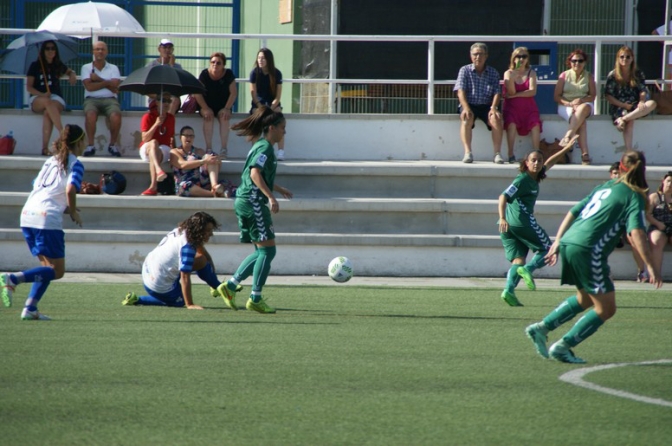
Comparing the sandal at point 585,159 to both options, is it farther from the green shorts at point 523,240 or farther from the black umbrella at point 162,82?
the black umbrella at point 162,82

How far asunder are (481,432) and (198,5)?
16.7 metres

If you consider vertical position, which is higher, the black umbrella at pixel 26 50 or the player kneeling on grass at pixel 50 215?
the black umbrella at pixel 26 50

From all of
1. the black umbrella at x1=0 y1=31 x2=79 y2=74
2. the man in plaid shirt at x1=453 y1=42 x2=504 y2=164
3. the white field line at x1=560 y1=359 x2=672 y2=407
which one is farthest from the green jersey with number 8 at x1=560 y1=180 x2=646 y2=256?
the black umbrella at x1=0 y1=31 x2=79 y2=74

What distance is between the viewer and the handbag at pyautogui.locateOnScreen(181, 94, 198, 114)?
53.1ft

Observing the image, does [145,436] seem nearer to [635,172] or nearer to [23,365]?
[23,365]

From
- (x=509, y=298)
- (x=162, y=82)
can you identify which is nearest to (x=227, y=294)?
(x=509, y=298)

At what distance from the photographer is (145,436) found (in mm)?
5027

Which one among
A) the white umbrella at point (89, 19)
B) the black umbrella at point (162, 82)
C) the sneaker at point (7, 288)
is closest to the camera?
the sneaker at point (7, 288)

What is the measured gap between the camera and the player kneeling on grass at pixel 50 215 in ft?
29.5

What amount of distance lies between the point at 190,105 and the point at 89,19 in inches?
135

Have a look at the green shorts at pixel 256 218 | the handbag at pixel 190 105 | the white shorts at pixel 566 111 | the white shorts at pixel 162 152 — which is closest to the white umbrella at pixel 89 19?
the handbag at pixel 190 105

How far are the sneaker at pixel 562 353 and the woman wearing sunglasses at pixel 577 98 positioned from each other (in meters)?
8.95

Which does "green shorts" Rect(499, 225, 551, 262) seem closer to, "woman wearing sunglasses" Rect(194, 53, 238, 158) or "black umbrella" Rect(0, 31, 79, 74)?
"woman wearing sunglasses" Rect(194, 53, 238, 158)

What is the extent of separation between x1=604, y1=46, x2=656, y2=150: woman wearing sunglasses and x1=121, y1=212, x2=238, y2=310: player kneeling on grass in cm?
814
